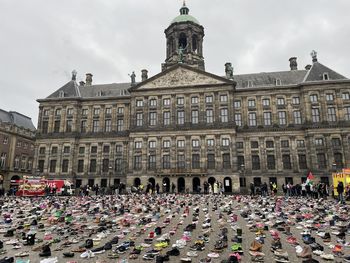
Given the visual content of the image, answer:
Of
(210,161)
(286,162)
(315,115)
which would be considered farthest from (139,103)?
(315,115)

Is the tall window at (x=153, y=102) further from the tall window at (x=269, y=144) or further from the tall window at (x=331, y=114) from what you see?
the tall window at (x=331, y=114)

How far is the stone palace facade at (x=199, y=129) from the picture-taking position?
4653 centimetres

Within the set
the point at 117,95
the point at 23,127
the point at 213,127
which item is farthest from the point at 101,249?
the point at 23,127

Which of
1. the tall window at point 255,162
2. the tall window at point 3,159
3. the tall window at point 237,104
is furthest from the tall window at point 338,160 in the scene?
the tall window at point 3,159

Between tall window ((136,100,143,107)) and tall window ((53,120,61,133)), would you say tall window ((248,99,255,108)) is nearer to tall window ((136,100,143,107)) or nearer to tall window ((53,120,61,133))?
tall window ((136,100,143,107))

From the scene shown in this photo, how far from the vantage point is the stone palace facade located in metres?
46.5

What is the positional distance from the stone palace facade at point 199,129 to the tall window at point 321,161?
0.15 m

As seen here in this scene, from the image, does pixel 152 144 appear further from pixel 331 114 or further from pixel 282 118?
pixel 331 114

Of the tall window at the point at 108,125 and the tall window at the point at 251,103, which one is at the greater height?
the tall window at the point at 251,103

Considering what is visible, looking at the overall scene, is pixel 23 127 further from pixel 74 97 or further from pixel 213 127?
pixel 213 127

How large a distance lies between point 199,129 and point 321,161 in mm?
21256

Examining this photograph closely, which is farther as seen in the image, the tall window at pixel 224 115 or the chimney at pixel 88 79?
the chimney at pixel 88 79

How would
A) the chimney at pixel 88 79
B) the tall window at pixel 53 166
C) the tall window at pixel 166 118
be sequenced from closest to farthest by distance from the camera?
the tall window at pixel 166 118, the tall window at pixel 53 166, the chimney at pixel 88 79

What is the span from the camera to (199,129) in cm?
4797
